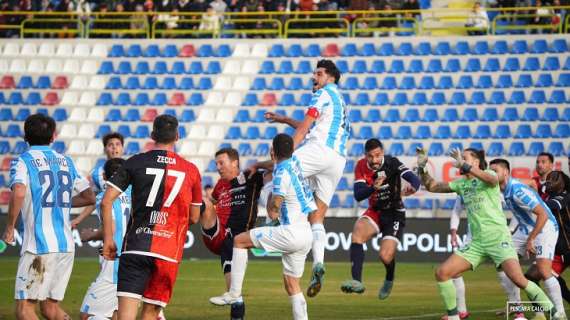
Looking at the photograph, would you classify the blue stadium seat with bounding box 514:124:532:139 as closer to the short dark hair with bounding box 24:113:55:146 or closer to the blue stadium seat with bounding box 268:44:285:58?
the blue stadium seat with bounding box 268:44:285:58

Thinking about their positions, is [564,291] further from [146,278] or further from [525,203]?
[146,278]

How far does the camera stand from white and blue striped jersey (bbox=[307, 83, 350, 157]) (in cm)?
1209

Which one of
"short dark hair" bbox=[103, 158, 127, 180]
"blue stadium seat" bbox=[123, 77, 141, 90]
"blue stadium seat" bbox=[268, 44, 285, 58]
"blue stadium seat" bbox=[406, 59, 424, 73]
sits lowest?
"short dark hair" bbox=[103, 158, 127, 180]

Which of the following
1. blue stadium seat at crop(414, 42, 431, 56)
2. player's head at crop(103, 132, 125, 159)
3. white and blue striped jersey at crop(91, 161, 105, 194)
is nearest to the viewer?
white and blue striped jersey at crop(91, 161, 105, 194)

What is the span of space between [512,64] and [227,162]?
18.5 meters

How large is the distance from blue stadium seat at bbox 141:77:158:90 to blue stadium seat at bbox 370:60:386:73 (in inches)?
254

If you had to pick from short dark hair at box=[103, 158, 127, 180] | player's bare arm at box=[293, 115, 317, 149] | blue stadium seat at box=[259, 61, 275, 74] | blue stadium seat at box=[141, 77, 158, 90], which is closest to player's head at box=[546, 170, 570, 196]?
player's bare arm at box=[293, 115, 317, 149]

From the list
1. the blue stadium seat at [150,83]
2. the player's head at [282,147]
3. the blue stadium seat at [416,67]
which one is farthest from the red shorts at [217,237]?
the blue stadium seat at [150,83]

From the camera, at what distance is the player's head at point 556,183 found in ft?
45.0

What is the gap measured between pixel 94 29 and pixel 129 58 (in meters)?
1.96

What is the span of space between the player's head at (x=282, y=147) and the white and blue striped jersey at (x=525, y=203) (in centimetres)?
327

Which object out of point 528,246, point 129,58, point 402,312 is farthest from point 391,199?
point 129,58

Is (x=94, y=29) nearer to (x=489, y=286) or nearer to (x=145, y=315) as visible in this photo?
(x=489, y=286)

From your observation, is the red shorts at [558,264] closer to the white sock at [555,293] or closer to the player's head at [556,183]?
the player's head at [556,183]
